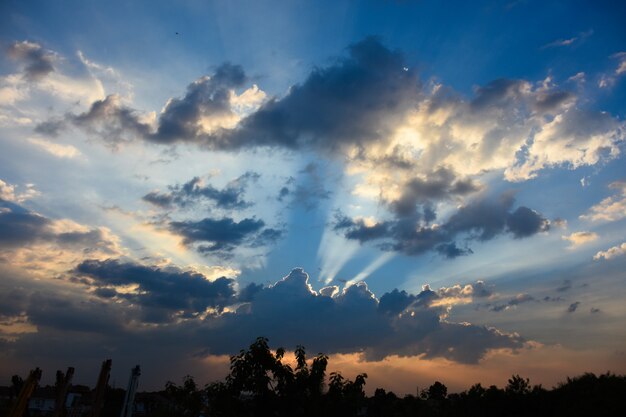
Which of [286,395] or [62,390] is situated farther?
[62,390]

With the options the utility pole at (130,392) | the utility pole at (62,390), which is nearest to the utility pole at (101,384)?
the utility pole at (62,390)

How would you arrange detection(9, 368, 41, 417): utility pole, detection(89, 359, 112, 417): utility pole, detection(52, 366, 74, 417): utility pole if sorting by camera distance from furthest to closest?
detection(52, 366, 74, 417): utility pole → detection(89, 359, 112, 417): utility pole → detection(9, 368, 41, 417): utility pole

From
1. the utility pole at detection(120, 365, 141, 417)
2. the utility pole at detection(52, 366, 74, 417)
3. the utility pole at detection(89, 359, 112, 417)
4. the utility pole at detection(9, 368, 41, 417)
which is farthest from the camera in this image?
the utility pole at detection(52, 366, 74, 417)

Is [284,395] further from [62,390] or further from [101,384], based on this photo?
[62,390]

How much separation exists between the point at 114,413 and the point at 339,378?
238 feet

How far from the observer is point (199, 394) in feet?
71.9

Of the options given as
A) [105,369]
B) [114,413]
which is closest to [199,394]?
[105,369]

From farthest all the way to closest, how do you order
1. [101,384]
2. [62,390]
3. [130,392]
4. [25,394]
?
[62,390] < [101,384] < [25,394] < [130,392]

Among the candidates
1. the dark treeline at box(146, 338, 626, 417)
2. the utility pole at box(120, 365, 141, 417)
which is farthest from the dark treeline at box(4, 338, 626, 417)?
the utility pole at box(120, 365, 141, 417)

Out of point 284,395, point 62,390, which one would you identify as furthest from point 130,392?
point 62,390

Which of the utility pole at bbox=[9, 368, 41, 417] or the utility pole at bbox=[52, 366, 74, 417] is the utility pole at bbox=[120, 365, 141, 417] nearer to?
the utility pole at bbox=[9, 368, 41, 417]

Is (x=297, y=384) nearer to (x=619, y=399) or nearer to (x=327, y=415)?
(x=327, y=415)

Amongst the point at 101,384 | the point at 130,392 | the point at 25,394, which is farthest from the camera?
the point at 101,384

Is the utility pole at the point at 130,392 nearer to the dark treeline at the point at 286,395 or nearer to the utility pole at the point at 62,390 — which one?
the dark treeline at the point at 286,395
